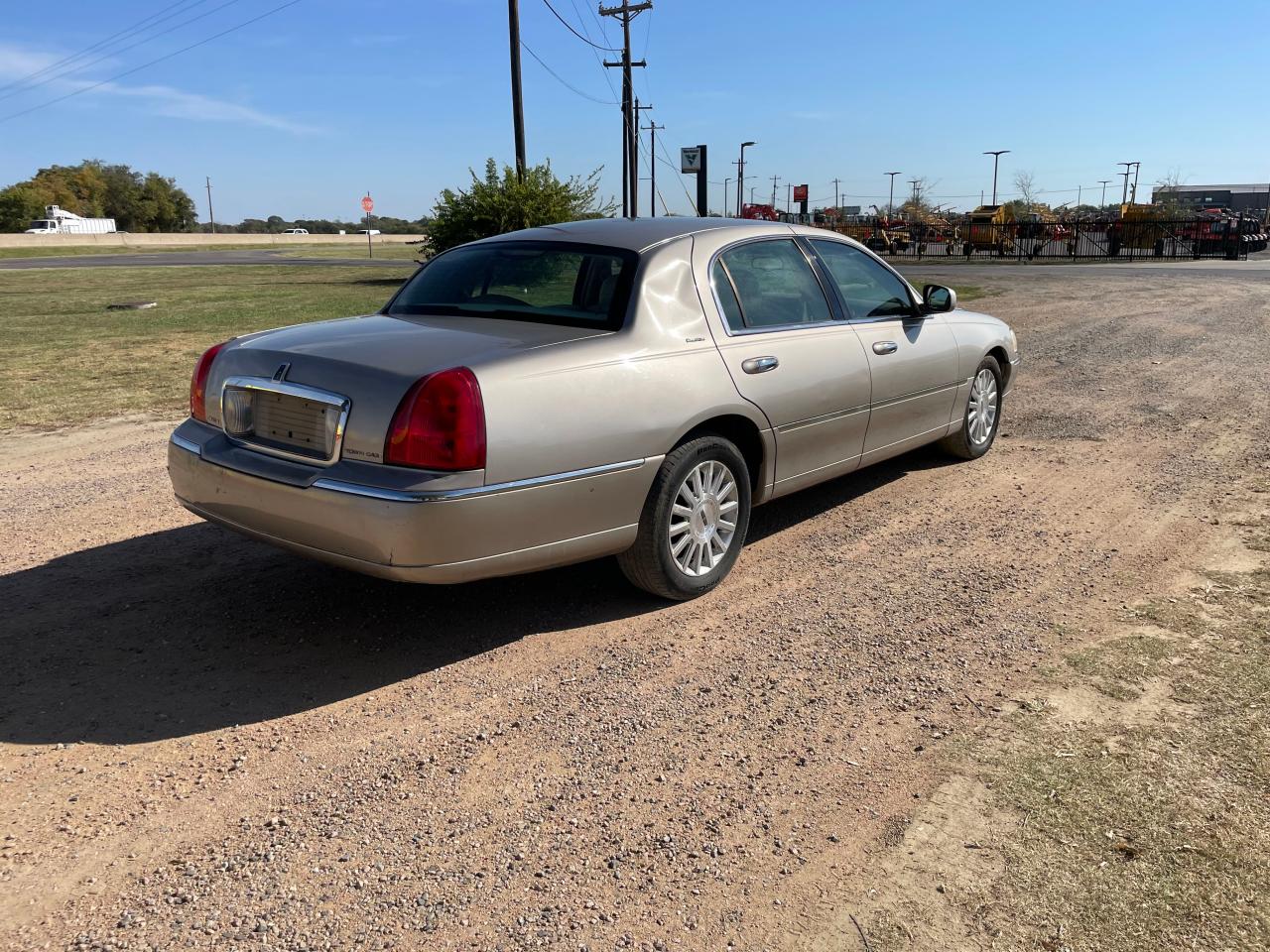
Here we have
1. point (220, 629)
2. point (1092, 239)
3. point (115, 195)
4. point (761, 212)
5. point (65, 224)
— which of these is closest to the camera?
point (220, 629)

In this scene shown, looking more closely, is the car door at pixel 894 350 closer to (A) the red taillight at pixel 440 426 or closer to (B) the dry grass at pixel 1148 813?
(B) the dry grass at pixel 1148 813

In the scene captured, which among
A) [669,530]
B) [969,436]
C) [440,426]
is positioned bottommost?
[969,436]

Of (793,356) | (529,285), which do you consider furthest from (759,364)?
(529,285)

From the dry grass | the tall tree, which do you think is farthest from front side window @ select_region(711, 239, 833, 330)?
the tall tree

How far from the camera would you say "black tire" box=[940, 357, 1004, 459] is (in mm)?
6695

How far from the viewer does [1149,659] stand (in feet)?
12.7

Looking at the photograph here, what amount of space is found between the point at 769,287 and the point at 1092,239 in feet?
130

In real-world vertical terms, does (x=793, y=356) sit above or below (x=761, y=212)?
below

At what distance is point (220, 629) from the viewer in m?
4.19

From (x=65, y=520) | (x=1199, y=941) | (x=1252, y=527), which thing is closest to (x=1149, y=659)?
(x=1199, y=941)

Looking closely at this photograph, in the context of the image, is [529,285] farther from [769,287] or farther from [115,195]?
[115,195]

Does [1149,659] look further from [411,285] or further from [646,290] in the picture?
[411,285]

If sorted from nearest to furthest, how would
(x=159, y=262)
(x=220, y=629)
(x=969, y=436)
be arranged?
(x=220, y=629)
(x=969, y=436)
(x=159, y=262)

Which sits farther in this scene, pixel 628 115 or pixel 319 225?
pixel 319 225
